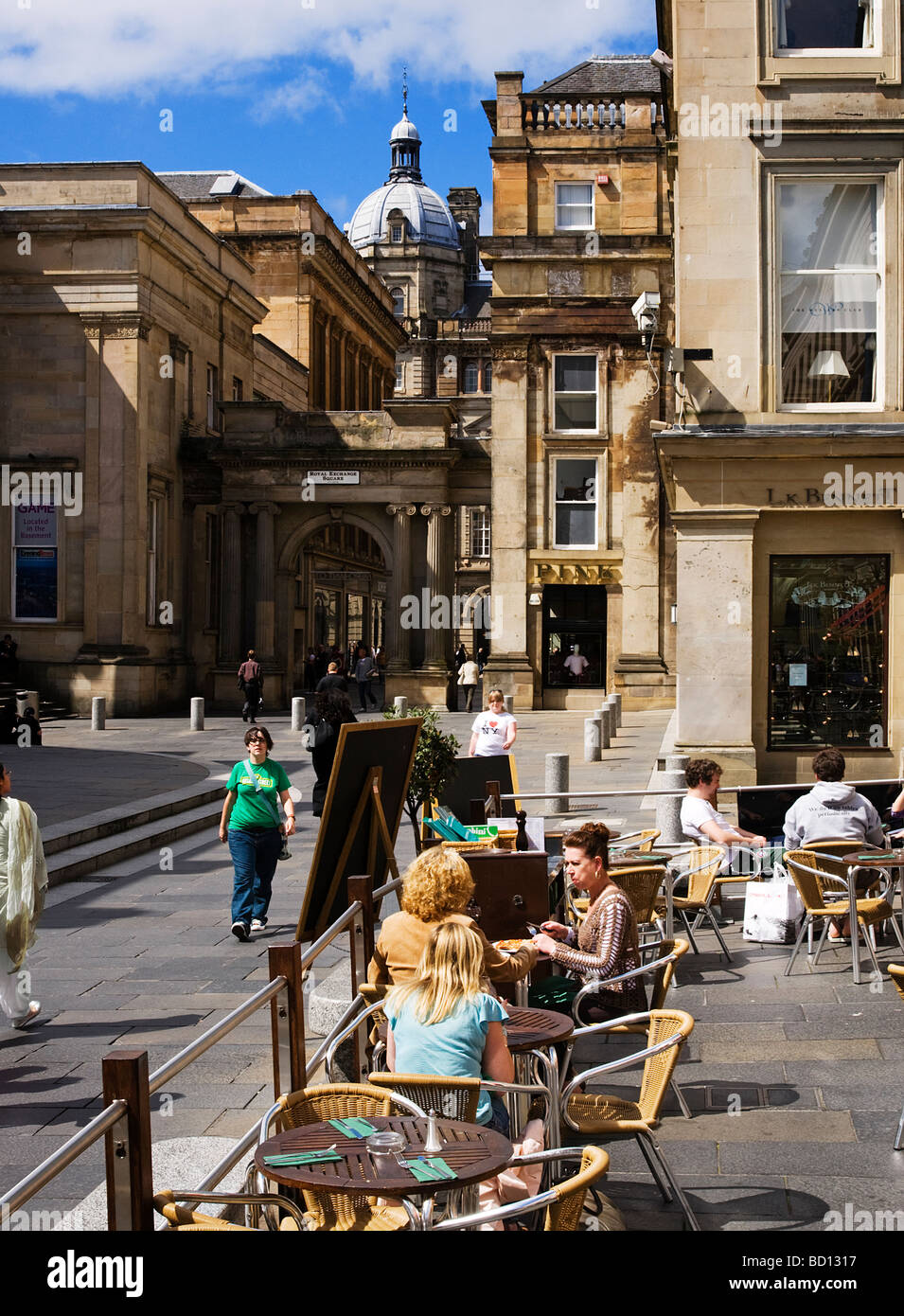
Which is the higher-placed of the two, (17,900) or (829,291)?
(829,291)

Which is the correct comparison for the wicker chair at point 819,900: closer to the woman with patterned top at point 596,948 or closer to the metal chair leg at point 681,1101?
the woman with patterned top at point 596,948

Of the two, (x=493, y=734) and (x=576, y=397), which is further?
(x=576, y=397)

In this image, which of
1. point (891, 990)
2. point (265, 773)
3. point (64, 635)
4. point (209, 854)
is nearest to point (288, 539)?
point (64, 635)

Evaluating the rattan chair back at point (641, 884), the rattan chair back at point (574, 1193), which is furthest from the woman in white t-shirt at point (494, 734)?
the rattan chair back at point (574, 1193)

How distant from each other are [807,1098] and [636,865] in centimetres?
357

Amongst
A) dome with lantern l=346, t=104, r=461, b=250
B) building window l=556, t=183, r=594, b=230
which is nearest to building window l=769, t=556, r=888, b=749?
building window l=556, t=183, r=594, b=230

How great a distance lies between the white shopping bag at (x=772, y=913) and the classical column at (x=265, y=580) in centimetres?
3148

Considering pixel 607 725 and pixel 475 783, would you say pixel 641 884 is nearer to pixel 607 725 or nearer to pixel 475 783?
pixel 475 783

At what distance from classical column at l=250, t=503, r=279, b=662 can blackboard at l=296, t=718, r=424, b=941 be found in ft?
107

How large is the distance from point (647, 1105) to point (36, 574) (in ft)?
116

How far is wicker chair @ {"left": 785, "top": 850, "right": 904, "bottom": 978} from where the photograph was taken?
970 cm

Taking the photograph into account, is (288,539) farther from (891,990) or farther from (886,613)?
(891,990)
